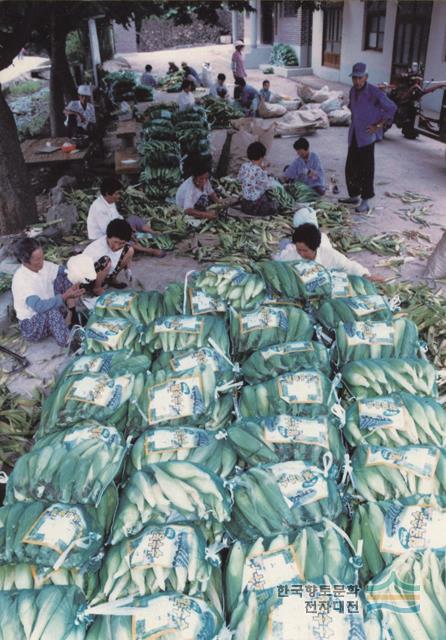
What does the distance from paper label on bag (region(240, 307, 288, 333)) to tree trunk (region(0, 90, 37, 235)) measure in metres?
5.44

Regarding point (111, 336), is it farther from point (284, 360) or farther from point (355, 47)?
point (355, 47)

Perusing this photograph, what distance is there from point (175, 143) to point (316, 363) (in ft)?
24.8

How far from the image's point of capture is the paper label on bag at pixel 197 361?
106 inches

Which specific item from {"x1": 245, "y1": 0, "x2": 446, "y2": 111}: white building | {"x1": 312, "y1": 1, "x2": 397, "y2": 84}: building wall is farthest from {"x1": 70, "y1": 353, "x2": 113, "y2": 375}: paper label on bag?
{"x1": 312, "y1": 1, "x2": 397, "y2": 84}: building wall

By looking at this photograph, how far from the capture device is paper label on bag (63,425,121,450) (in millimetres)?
2291

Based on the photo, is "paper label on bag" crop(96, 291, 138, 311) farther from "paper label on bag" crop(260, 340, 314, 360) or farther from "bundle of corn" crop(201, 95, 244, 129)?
"bundle of corn" crop(201, 95, 244, 129)

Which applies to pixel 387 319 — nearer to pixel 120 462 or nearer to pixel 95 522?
pixel 120 462

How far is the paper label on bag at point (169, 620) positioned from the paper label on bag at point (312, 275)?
2.02m

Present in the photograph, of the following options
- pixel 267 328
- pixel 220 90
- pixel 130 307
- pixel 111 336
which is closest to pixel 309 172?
pixel 130 307

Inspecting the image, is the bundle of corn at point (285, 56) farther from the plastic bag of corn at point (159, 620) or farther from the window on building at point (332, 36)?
the plastic bag of corn at point (159, 620)

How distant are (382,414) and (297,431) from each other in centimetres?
40

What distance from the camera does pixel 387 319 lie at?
300 centimetres

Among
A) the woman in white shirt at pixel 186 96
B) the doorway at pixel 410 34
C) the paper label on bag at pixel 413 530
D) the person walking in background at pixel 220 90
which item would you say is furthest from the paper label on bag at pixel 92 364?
the person walking in background at pixel 220 90

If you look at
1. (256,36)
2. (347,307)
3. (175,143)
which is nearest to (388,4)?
(175,143)
